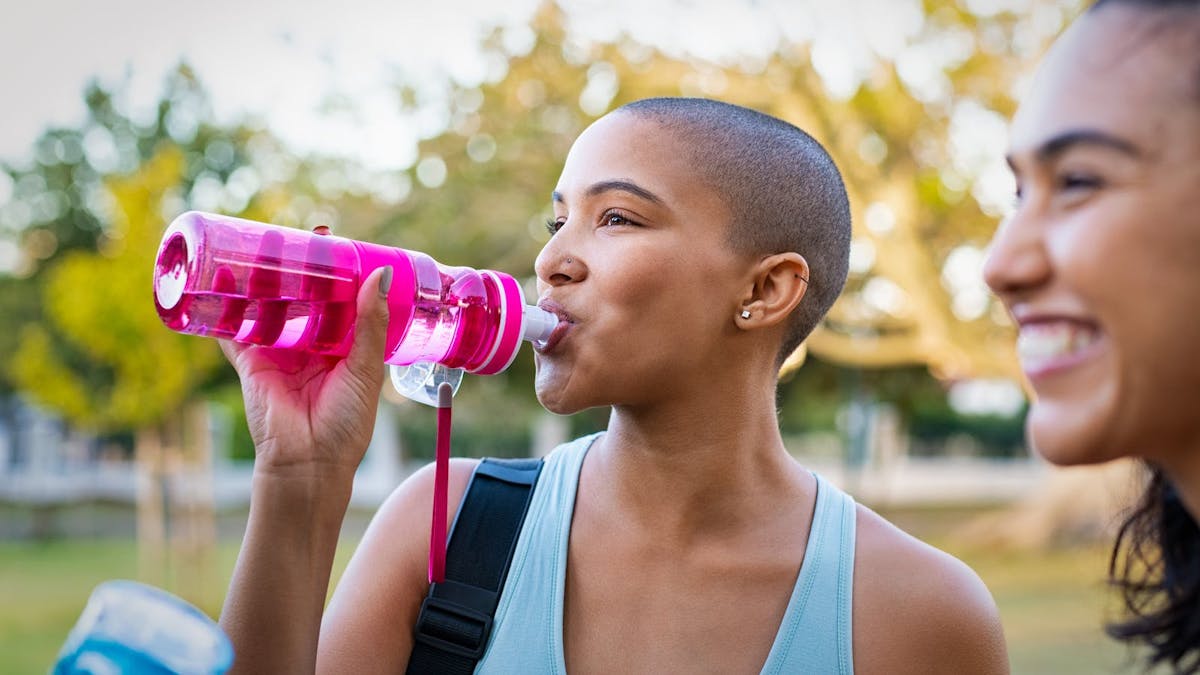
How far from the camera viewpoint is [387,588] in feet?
6.68

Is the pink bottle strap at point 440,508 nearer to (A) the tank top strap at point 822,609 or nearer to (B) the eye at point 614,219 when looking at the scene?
(B) the eye at point 614,219

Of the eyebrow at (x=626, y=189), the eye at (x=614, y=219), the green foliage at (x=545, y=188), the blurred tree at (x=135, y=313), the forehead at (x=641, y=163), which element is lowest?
the eye at (x=614, y=219)

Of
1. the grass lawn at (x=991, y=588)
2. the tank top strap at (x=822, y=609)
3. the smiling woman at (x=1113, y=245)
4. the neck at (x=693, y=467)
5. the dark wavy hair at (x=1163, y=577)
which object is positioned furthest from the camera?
the grass lawn at (x=991, y=588)

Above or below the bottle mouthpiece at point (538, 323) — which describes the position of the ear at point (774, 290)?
above

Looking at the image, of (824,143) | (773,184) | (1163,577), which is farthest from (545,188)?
(1163,577)

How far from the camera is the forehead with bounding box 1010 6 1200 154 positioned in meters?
1.10

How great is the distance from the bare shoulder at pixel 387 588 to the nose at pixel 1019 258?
120 cm

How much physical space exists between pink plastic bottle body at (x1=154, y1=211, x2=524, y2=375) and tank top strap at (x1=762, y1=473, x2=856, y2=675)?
0.67m

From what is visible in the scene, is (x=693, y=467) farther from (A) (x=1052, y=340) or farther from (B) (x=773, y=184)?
(A) (x=1052, y=340)

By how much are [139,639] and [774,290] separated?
140cm

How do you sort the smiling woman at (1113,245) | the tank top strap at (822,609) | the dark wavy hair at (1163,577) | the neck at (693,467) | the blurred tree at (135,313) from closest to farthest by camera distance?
the smiling woman at (1113,245)
the dark wavy hair at (1163,577)
the tank top strap at (822,609)
the neck at (693,467)
the blurred tree at (135,313)

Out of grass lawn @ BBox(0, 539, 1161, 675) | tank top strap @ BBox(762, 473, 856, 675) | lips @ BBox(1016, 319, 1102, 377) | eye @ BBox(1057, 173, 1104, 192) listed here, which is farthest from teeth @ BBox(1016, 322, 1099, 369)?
grass lawn @ BBox(0, 539, 1161, 675)

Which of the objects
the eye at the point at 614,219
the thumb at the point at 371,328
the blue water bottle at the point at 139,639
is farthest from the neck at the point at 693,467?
the blue water bottle at the point at 139,639

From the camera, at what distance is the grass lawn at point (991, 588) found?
31.3 feet
